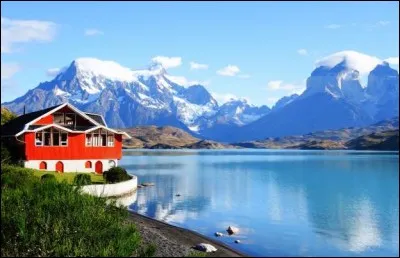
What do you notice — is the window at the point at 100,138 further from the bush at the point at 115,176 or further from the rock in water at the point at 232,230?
the rock in water at the point at 232,230

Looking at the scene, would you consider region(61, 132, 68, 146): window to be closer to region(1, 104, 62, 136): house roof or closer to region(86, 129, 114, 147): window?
region(86, 129, 114, 147): window

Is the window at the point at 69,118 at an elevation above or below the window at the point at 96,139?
above

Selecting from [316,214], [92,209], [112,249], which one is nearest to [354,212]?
[316,214]

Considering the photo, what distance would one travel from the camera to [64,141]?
70.9m

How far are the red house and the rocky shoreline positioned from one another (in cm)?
2979

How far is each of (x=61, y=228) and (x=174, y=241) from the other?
14885mm

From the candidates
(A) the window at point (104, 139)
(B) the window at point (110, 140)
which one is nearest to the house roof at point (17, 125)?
(A) the window at point (104, 139)

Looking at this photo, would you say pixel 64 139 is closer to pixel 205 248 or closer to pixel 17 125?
pixel 17 125

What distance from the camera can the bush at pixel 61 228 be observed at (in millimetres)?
19375

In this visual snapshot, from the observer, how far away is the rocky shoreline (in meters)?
29.8

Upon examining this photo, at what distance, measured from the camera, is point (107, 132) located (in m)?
75.2

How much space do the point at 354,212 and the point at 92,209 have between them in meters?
43.0

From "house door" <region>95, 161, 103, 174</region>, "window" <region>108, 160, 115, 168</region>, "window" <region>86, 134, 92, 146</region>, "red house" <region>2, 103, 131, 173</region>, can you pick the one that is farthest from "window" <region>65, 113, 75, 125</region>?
"window" <region>108, 160, 115, 168</region>

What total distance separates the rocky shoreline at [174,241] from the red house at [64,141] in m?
29.8
